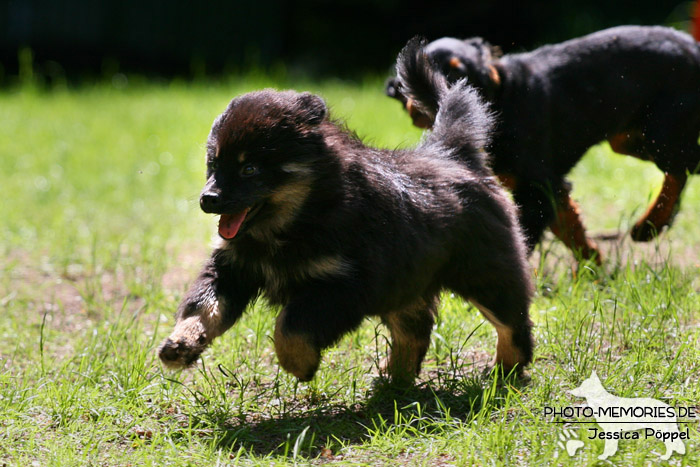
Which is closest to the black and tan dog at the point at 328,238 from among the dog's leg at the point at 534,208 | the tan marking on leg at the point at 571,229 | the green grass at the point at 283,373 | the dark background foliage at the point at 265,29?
the green grass at the point at 283,373

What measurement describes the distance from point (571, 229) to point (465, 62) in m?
1.21

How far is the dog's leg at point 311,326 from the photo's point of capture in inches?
130

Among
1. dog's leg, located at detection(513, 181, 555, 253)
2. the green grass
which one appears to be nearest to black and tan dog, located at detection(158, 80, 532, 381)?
the green grass

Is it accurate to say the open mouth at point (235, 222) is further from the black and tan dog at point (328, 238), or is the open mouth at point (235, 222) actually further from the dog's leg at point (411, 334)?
the dog's leg at point (411, 334)

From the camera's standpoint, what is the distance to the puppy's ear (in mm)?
Answer: 3553

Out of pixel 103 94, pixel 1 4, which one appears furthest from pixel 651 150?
pixel 1 4

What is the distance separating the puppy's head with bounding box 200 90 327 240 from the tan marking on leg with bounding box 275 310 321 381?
1.32 ft

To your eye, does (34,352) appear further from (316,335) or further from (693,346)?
(693,346)

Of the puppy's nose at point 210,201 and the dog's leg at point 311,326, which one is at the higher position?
the puppy's nose at point 210,201

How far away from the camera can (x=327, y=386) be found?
12.5ft

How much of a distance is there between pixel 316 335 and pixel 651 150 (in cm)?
326

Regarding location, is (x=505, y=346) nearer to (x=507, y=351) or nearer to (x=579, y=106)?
(x=507, y=351)

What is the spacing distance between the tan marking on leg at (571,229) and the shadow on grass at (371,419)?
5.72ft

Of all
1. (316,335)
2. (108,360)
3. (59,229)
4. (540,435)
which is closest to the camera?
(540,435)
